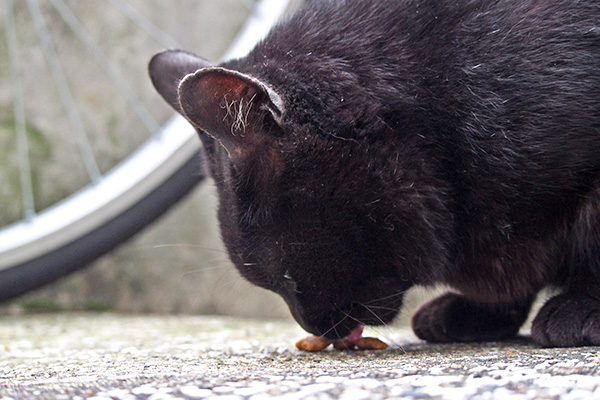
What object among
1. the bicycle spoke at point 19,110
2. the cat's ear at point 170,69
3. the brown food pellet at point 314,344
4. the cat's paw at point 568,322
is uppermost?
the bicycle spoke at point 19,110

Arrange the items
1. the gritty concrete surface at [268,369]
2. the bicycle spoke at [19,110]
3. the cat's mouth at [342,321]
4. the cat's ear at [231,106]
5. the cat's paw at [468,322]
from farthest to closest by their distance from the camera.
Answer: the bicycle spoke at [19,110], the cat's paw at [468,322], the cat's mouth at [342,321], the cat's ear at [231,106], the gritty concrete surface at [268,369]

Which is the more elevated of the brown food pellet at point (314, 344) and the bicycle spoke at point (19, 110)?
the bicycle spoke at point (19, 110)

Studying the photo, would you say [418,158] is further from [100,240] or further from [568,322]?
[100,240]

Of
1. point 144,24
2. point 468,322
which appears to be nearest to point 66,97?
point 144,24

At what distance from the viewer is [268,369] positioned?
852 mm

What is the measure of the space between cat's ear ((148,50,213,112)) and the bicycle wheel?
444 mm

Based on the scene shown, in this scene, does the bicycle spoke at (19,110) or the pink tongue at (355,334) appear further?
the bicycle spoke at (19,110)

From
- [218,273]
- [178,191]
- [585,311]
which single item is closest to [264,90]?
[585,311]

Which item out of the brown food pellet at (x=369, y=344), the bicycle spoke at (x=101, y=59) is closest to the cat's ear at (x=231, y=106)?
the brown food pellet at (x=369, y=344)

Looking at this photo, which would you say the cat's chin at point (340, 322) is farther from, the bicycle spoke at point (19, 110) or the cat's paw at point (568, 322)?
the bicycle spoke at point (19, 110)

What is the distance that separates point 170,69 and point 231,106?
342mm

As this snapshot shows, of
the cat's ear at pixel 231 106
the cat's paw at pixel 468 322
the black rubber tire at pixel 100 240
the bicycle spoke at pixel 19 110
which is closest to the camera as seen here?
the cat's ear at pixel 231 106

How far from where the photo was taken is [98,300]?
205 cm

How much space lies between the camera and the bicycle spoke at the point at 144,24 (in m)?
1.93
